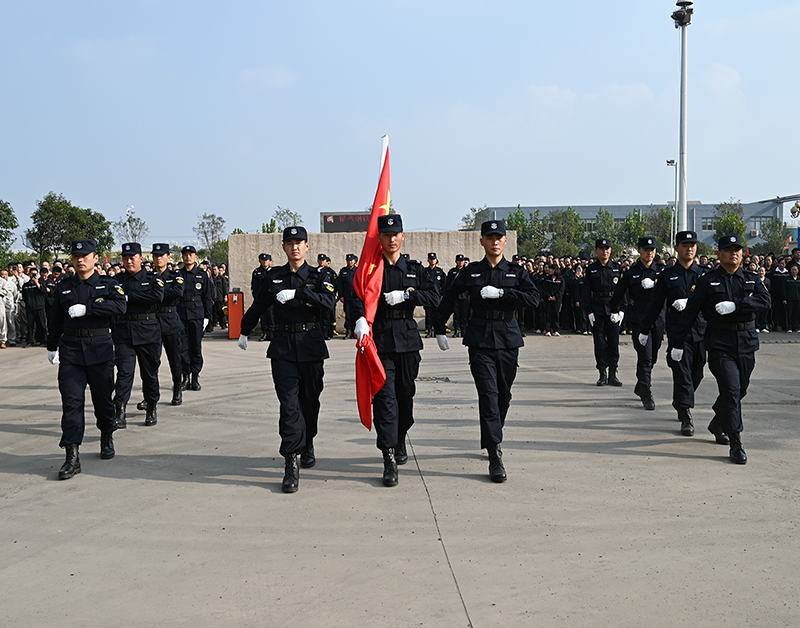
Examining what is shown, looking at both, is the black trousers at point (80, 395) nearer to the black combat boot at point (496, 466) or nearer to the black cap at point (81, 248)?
the black cap at point (81, 248)

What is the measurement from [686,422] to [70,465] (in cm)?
610

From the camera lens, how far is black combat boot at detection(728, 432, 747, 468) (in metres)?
6.23

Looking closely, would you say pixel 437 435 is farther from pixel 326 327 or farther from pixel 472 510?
pixel 472 510

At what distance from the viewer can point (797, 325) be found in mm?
18656

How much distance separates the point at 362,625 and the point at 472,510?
5.82 ft

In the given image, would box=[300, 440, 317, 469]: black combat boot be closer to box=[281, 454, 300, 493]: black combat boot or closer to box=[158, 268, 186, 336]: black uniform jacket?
box=[281, 454, 300, 493]: black combat boot

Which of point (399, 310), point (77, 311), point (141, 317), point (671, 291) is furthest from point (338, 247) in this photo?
point (399, 310)

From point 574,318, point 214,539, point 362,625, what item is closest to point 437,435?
point 214,539

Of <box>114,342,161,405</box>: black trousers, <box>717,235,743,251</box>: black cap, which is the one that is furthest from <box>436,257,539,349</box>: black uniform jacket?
<box>114,342,161,405</box>: black trousers

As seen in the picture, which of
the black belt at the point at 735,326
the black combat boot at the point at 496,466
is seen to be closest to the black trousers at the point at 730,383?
the black belt at the point at 735,326

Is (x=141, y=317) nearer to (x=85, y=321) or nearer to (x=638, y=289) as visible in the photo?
(x=85, y=321)

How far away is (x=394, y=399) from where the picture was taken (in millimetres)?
6078

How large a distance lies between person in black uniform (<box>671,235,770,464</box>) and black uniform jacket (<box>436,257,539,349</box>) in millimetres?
1799

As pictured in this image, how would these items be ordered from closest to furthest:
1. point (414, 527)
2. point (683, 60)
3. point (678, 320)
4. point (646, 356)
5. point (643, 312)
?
point (414, 527)
point (678, 320)
point (646, 356)
point (643, 312)
point (683, 60)
